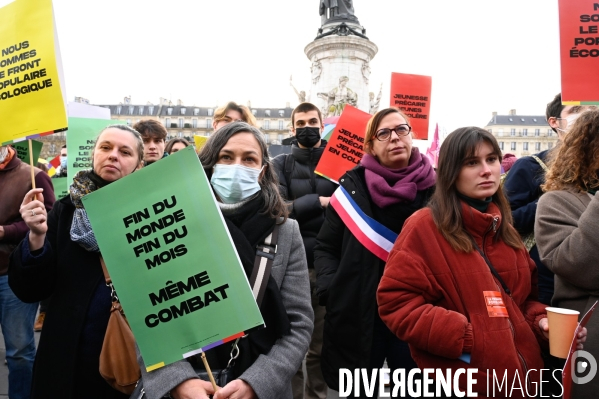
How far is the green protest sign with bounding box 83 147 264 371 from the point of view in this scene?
1456 mm

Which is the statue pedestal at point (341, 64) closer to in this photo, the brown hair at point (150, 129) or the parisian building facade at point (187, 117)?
the brown hair at point (150, 129)

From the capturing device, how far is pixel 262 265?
182 centimetres

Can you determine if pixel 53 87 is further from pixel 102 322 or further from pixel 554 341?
pixel 554 341

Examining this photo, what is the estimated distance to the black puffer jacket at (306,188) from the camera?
3422 millimetres

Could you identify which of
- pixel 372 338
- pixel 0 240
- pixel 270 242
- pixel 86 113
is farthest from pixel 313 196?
pixel 86 113

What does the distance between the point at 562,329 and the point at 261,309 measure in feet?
3.99

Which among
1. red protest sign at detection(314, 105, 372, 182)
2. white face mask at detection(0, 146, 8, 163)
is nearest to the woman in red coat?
red protest sign at detection(314, 105, 372, 182)

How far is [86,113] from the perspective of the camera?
5.28m

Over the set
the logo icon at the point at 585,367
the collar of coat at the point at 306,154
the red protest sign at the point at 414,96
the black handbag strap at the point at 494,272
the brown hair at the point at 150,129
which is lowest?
the logo icon at the point at 585,367

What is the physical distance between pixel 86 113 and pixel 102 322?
4073 millimetres

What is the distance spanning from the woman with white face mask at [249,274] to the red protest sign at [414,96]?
180 inches

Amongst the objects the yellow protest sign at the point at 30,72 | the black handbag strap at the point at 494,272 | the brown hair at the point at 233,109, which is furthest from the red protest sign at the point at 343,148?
the yellow protest sign at the point at 30,72

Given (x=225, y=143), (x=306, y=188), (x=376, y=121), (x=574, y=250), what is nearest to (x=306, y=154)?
(x=306, y=188)

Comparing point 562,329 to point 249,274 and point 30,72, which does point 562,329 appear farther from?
point 30,72
